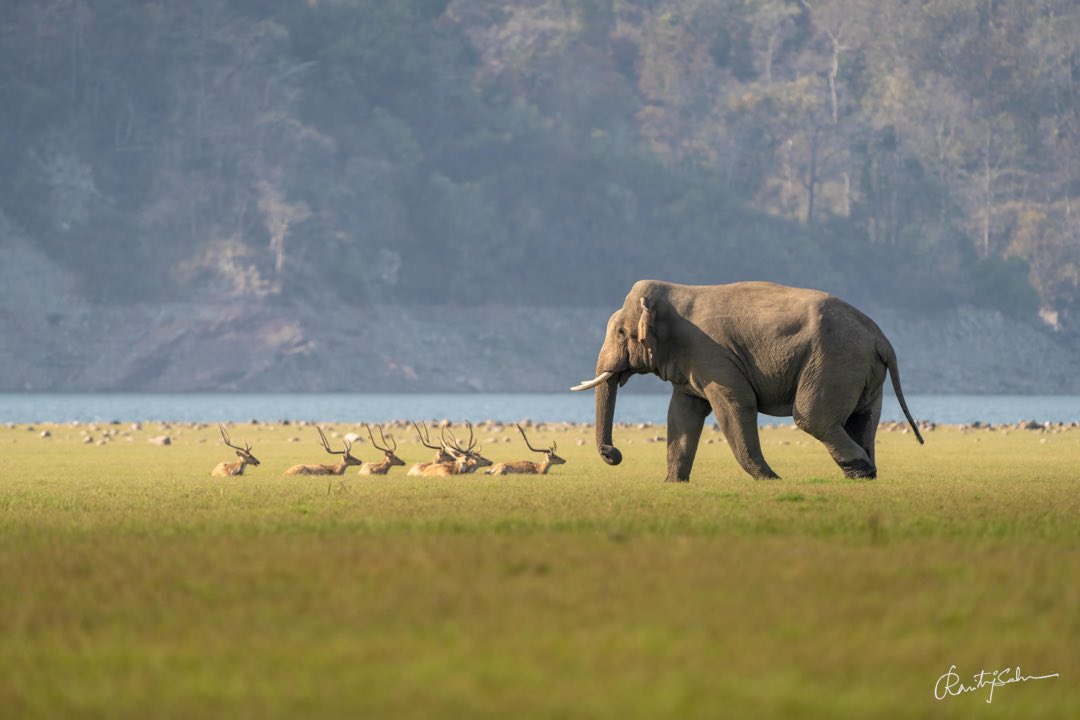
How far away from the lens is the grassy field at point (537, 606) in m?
7.75

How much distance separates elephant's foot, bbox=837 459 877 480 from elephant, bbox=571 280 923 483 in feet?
0.04

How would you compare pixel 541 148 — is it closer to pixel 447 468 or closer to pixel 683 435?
pixel 447 468

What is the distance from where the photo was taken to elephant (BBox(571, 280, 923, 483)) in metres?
21.0

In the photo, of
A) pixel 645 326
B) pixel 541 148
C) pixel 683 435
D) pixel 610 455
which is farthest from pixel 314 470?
pixel 541 148

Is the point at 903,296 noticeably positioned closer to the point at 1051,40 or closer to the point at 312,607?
the point at 1051,40

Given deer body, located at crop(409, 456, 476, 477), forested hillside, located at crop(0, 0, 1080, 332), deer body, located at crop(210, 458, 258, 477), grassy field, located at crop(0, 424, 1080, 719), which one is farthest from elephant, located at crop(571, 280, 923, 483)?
forested hillside, located at crop(0, 0, 1080, 332)

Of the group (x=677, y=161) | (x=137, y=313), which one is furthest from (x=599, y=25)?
(x=137, y=313)

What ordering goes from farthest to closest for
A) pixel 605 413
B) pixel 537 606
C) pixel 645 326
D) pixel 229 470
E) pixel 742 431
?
pixel 229 470 < pixel 605 413 < pixel 742 431 < pixel 645 326 < pixel 537 606

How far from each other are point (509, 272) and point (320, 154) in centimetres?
1525

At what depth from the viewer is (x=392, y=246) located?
125m

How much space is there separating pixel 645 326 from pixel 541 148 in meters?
120

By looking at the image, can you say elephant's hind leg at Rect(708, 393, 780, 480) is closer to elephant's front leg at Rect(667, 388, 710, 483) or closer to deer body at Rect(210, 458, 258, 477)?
elephant's front leg at Rect(667, 388, 710, 483)
